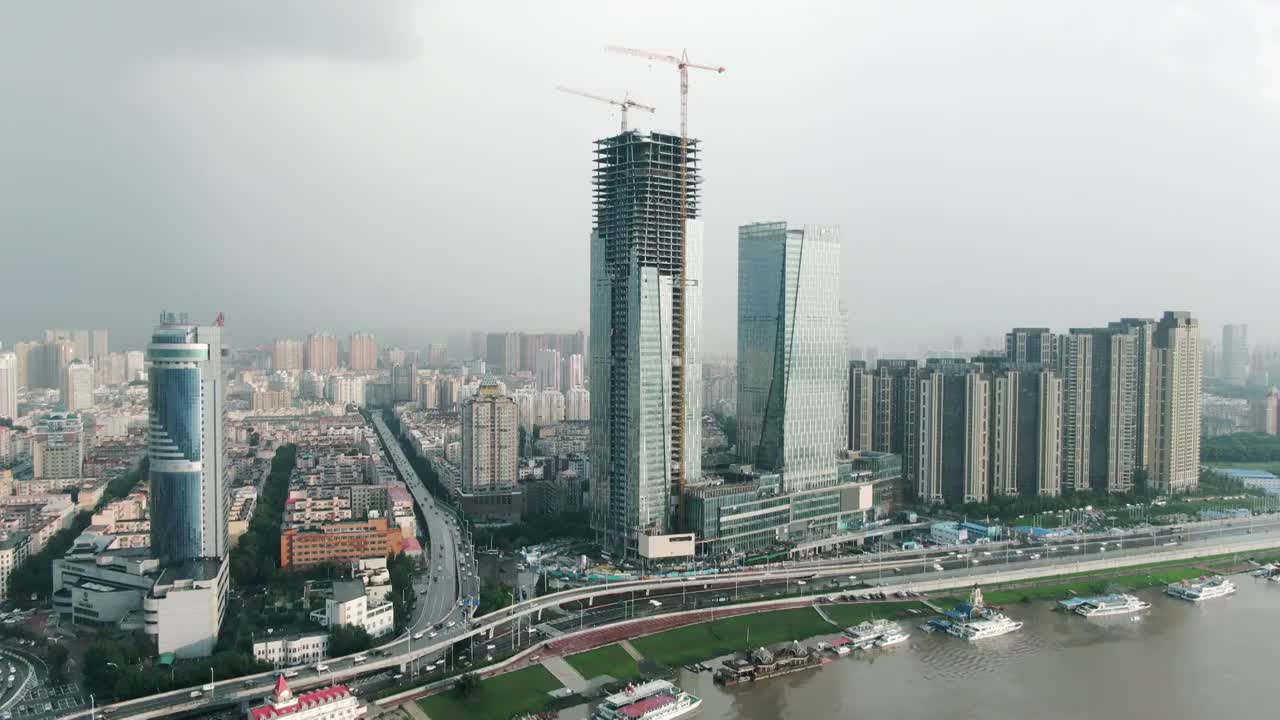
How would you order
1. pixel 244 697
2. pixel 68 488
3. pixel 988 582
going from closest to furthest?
1. pixel 244 697
2. pixel 988 582
3. pixel 68 488

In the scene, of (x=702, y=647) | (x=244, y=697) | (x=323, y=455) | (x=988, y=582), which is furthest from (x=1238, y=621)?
(x=323, y=455)

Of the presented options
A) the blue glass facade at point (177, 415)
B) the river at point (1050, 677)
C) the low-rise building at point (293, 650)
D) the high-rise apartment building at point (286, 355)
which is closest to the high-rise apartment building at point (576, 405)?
the high-rise apartment building at point (286, 355)

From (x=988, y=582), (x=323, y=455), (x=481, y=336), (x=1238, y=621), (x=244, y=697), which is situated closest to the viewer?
(x=244, y=697)

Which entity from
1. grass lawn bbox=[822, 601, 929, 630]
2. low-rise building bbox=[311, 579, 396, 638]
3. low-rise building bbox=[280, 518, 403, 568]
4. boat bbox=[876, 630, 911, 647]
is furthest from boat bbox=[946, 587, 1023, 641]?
low-rise building bbox=[280, 518, 403, 568]

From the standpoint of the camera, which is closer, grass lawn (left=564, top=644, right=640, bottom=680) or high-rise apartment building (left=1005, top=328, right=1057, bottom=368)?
grass lawn (left=564, top=644, right=640, bottom=680)

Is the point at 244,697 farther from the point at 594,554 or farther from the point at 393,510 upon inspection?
the point at 393,510

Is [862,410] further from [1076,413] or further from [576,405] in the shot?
[576,405]

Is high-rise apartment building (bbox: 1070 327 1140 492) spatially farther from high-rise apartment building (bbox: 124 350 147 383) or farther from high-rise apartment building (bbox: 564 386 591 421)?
high-rise apartment building (bbox: 124 350 147 383)
